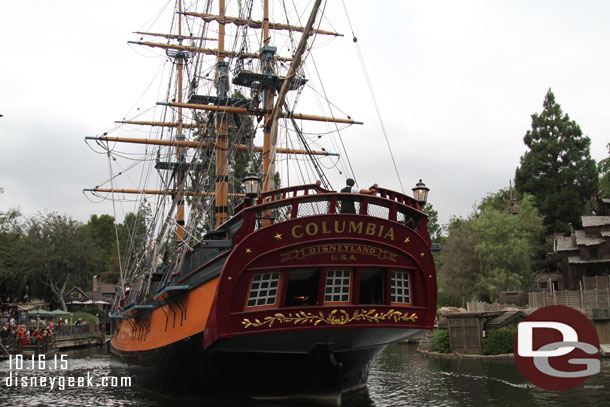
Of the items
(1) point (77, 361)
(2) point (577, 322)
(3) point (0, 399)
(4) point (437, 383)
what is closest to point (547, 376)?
(4) point (437, 383)

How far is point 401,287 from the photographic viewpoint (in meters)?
13.8

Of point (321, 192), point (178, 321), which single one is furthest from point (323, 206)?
point (178, 321)

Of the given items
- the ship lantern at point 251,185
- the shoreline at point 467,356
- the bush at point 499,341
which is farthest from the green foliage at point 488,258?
the ship lantern at point 251,185

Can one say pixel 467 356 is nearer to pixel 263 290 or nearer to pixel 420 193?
pixel 420 193

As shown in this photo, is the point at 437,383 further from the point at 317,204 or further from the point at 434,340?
the point at 434,340

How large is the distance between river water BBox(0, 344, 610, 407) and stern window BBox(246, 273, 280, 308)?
7.46ft

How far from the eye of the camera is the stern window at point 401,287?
1367 centimetres

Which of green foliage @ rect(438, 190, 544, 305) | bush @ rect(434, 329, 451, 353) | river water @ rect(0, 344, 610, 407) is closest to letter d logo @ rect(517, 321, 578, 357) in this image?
river water @ rect(0, 344, 610, 407)

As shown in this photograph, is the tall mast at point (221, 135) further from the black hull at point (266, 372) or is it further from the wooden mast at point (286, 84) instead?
the black hull at point (266, 372)

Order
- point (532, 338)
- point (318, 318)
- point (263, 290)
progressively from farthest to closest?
point (532, 338) → point (263, 290) → point (318, 318)

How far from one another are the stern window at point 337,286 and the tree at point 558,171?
35052mm

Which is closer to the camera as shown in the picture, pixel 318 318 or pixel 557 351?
pixel 318 318

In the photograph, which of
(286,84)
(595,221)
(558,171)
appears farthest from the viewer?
(558,171)

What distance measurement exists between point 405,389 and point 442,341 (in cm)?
992
